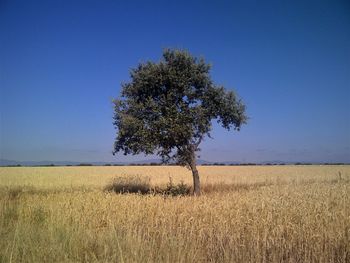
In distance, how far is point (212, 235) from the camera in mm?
9281

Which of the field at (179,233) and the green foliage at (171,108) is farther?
the green foliage at (171,108)

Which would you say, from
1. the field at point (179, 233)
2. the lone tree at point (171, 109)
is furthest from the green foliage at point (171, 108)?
the field at point (179, 233)

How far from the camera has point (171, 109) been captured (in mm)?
21484

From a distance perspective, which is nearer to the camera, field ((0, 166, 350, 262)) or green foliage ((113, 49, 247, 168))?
field ((0, 166, 350, 262))

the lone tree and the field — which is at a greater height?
the lone tree

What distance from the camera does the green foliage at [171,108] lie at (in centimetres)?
2139

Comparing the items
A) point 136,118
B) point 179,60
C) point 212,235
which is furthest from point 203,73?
point 212,235

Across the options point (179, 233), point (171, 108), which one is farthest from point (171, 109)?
point (179, 233)

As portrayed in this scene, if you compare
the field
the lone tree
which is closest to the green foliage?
the lone tree

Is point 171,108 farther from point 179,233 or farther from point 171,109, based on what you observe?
point 179,233

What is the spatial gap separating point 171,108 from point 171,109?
0.06 m

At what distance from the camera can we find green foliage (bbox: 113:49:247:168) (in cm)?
2139

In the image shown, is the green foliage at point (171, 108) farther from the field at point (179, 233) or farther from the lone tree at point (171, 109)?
the field at point (179, 233)

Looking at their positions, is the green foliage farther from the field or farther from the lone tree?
the field
